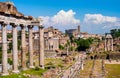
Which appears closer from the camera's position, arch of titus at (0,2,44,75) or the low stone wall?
arch of titus at (0,2,44,75)

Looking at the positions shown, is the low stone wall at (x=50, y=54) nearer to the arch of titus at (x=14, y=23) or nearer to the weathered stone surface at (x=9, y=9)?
the arch of titus at (x=14, y=23)

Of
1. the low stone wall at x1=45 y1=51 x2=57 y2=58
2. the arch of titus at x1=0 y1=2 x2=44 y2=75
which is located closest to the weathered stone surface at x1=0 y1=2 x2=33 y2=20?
the arch of titus at x1=0 y1=2 x2=44 y2=75

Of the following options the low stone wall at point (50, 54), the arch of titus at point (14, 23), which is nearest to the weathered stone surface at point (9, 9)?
the arch of titus at point (14, 23)

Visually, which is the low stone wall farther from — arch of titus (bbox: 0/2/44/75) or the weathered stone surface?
the weathered stone surface

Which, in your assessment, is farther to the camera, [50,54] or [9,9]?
[50,54]

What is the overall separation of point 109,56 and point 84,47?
41.3 m

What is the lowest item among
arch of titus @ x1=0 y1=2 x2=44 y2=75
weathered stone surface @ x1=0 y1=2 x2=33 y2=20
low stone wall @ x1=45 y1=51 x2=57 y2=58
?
low stone wall @ x1=45 y1=51 x2=57 y2=58

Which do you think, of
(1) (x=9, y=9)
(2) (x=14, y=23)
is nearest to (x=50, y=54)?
(2) (x=14, y=23)

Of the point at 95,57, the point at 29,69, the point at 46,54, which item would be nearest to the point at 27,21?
the point at 29,69

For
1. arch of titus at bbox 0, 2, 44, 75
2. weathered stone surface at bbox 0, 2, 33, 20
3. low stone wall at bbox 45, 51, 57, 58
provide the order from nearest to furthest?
arch of titus at bbox 0, 2, 44, 75 → weathered stone surface at bbox 0, 2, 33, 20 → low stone wall at bbox 45, 51, 57, 58

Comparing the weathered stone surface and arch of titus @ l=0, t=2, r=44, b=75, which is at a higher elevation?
the weathered stone surface

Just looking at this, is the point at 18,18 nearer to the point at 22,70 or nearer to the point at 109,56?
the point at 22,70

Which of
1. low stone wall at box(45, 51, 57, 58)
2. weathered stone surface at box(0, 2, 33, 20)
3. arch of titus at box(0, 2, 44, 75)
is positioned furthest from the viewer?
low stone wall at box(45, 51, 57, 58)

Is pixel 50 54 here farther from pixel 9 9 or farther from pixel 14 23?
pixel 9 9
